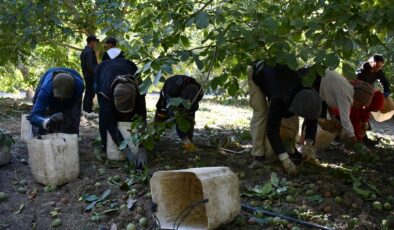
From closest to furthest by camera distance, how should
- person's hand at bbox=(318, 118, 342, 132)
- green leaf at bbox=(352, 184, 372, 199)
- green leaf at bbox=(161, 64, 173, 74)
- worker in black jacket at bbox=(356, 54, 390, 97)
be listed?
1. green leaf at bbox=(161, 64, 173, 74)
2. green leaf at bbox=(352, 184, 372, 199)
3. person's hand at bbox=(318, 118, 342, 132)
4. worker in black jacket at bbox=(356, 54, 390, 97)

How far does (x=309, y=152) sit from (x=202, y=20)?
2.38 meters

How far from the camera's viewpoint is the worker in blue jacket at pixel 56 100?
4508mm

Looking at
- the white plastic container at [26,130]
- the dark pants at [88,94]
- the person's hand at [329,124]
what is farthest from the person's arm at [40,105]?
the dark pants at [88,94]

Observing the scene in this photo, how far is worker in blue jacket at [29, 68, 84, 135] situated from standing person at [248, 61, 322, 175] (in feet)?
6.38

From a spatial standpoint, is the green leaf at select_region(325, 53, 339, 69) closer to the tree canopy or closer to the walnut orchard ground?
the tree canopy

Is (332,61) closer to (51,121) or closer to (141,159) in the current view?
(141,159)

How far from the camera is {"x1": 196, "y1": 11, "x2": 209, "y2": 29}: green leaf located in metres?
2.76

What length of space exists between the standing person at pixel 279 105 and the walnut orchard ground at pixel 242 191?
8.7 inches

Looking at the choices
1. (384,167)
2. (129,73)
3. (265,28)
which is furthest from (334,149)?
(265,28)

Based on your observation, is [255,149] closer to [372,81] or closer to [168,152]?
[168,152]

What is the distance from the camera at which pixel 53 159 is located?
400 centimetres

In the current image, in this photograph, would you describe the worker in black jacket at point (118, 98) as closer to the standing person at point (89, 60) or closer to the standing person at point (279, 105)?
the standing person at point (279, 105)

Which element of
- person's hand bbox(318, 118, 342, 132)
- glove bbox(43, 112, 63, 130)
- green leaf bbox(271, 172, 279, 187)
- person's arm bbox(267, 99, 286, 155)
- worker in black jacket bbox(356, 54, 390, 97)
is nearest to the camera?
green leaf bbox(271, 172, 279, 187)

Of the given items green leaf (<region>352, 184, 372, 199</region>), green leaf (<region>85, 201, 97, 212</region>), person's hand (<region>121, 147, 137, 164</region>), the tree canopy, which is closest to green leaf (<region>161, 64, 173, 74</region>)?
the tree canopy
